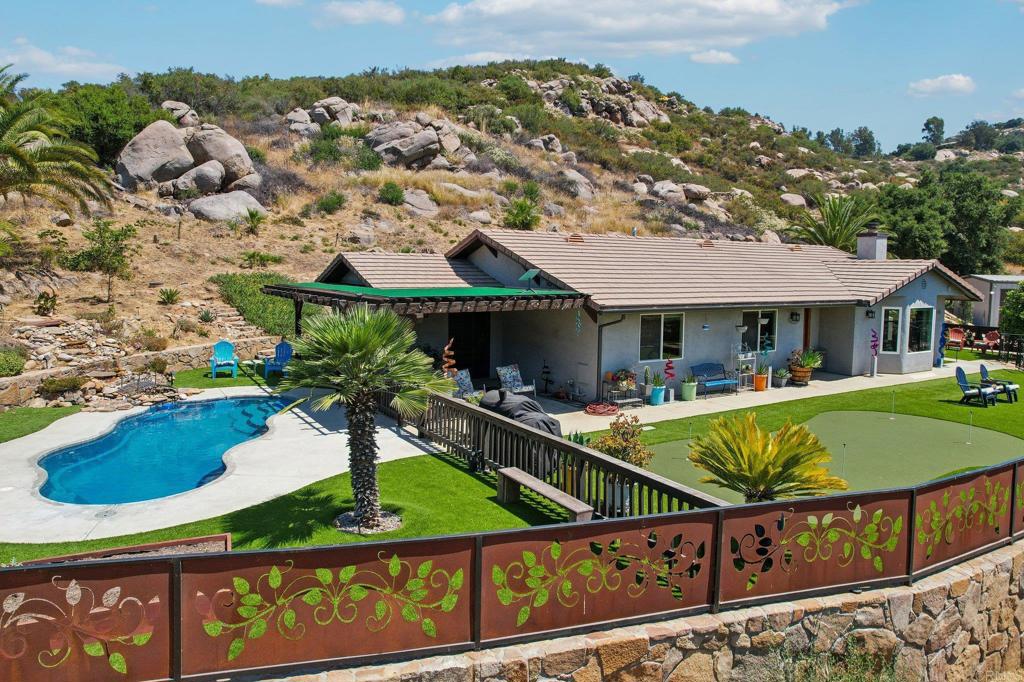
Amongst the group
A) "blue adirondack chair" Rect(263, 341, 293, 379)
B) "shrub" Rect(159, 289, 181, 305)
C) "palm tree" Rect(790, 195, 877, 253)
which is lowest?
"blue adirondack chair" Rect(263, 341, 293, 379)

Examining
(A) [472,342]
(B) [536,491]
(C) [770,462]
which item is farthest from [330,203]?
(C) [770,462]

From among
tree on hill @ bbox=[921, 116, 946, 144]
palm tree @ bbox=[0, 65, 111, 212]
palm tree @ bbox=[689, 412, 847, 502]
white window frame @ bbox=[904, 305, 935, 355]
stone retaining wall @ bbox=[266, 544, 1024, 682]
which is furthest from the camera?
tree on hill @ bbox=[921, 116, 946, 144]

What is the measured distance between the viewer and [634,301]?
17812 millimetres

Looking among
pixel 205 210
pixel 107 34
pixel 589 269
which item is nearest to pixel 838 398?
pixel 589 269

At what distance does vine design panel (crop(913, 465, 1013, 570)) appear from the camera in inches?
267

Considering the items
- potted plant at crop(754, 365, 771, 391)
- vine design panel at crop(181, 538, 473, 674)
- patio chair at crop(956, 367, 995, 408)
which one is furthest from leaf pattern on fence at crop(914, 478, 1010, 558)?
potted plant at crop(754, 365, 771, 391)

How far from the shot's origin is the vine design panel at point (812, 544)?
20.0ft

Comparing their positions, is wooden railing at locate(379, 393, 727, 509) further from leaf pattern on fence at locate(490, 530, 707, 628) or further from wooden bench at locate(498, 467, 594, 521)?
leaf pattern on fence at locate(490, 530, 707, 628)

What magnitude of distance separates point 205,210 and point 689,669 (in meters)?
32.5

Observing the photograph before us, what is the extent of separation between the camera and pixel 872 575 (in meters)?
6.59

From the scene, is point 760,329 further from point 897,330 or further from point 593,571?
point 593,571

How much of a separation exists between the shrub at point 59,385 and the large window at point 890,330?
23503mm

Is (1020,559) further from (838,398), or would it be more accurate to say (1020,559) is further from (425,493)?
(838,398)

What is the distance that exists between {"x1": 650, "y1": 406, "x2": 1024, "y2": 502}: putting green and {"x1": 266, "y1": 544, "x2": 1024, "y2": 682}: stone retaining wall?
3.52 metres
